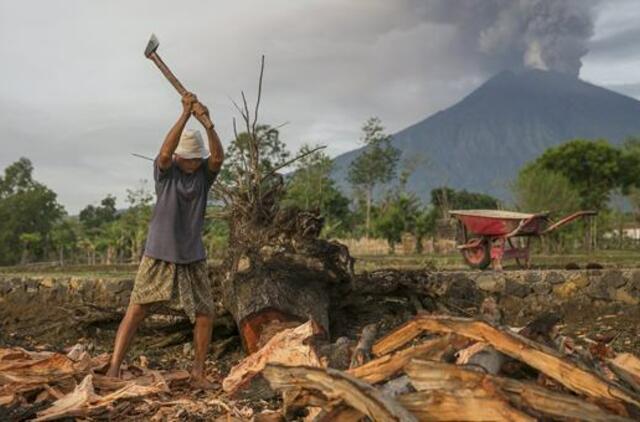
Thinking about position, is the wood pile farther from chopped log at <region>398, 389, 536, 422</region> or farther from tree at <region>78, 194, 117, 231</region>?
tree at <region>78, 194, 117, 231</region>

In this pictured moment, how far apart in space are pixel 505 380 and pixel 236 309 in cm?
379

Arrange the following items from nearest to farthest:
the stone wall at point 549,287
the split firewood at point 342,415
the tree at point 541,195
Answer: the split firewood at point 342,415 < the stone wall at point 549,287 < the tree at point 541,195

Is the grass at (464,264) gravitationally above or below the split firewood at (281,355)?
above

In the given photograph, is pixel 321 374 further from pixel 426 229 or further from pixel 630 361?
pixel 426 229

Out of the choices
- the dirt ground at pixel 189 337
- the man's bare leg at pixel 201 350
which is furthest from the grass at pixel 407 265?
the man's bare leg at pixel 201 350

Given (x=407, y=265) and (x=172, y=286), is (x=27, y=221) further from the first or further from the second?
(x=172, y=286)

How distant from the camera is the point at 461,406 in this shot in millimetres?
2660

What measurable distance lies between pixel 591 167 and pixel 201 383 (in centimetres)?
3872

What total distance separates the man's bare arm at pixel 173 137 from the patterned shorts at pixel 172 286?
64 cm

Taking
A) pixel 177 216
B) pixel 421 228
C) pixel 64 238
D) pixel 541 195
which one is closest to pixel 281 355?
pixel 177 216

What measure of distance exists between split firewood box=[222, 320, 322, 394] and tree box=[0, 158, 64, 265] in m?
31.4

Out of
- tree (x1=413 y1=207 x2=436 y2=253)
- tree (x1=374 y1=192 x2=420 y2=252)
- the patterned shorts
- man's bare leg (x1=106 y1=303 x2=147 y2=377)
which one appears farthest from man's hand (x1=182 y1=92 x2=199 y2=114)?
tree (x1=374 y1=192 x2=420 y2=252)

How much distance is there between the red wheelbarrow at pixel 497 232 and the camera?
12.0 m

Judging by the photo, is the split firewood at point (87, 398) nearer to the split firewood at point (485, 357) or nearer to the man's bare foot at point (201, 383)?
the man's bare foot at point (201, 383)
